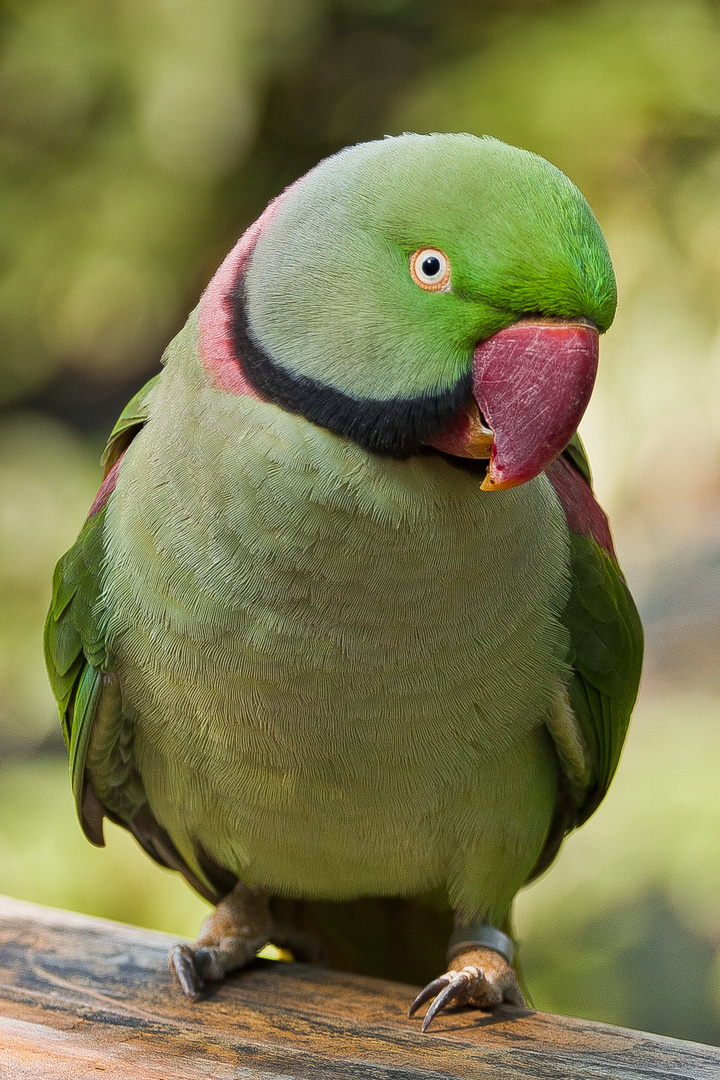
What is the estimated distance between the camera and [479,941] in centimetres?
185

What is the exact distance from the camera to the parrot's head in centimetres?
120

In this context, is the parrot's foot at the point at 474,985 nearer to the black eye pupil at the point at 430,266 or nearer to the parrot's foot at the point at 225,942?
the parrot's foot at the point at 225,942

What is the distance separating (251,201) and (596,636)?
313 centimetres

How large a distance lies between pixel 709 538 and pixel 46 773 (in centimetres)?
253

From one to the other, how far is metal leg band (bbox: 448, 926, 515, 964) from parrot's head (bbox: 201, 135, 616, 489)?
3.02 feet

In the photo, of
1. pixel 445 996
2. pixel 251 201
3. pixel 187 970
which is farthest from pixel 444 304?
pixel 251 201

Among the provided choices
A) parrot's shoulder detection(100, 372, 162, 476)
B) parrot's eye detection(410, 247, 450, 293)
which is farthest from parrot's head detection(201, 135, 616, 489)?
parrot's shoulder detection(100, 372, 162, 476)

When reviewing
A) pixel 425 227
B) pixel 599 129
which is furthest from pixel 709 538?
pixel 425 227

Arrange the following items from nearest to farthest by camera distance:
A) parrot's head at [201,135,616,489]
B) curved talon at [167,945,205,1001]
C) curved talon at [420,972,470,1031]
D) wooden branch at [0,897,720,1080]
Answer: parrot's head at [201,135,616,489]
wooden branch at [0,897,720,1080]
curved talon at [420,972,470,1031]
curved talon at [167,945,205,1001]

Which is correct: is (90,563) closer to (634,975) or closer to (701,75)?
(634,975)

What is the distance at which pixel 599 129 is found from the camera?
3877 millimetres

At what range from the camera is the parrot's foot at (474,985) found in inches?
67.4

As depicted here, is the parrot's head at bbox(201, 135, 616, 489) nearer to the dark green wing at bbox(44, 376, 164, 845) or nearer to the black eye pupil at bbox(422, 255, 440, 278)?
the black eye pupil at bbox(422, 255, 440, 278)

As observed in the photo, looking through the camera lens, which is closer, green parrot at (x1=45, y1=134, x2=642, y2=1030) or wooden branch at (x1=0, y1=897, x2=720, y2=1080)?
green parrot at (x1=45, y1=134, x2=642, y2=1030)
